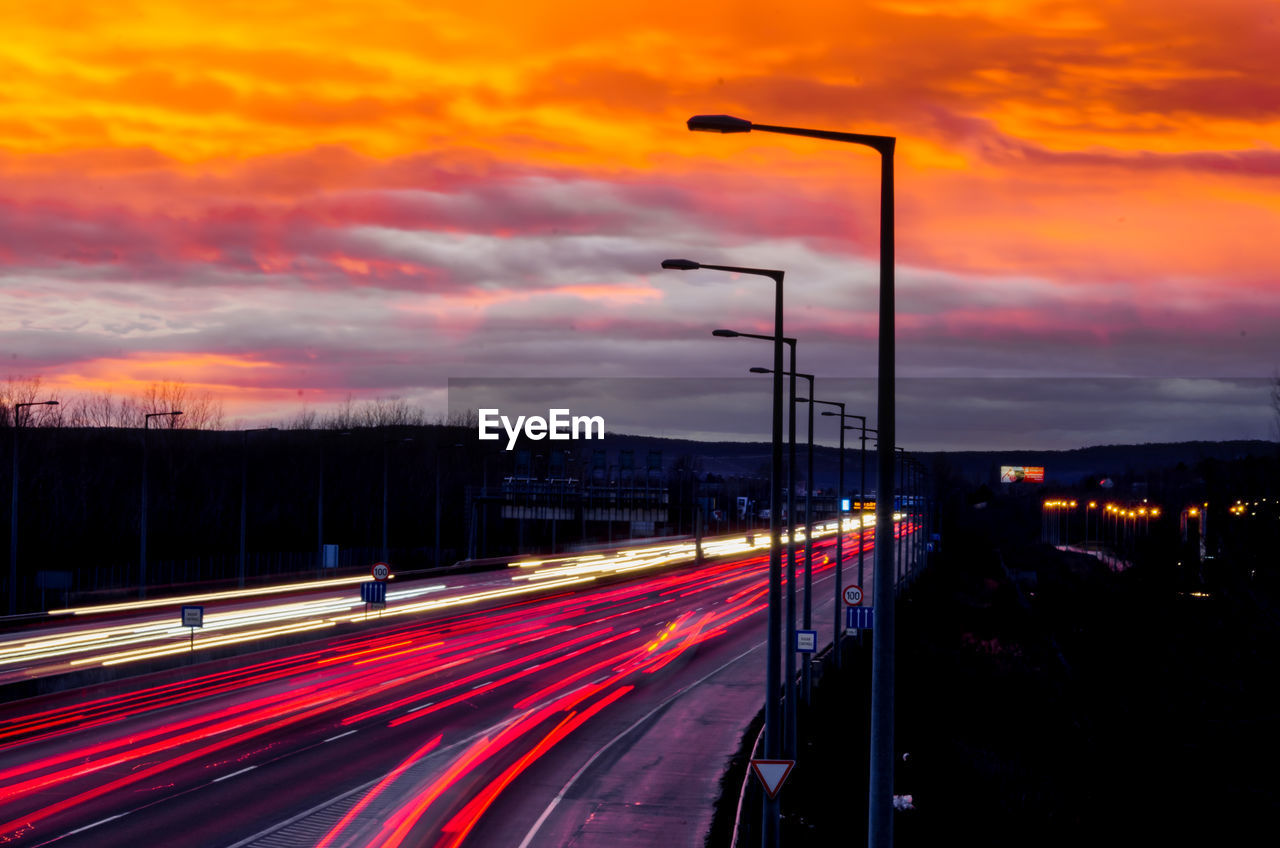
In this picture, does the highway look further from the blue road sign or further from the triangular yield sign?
the triangular yield sign

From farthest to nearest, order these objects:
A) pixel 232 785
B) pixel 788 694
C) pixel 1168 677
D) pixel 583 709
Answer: pixel 1168 677
pixel 583 709
pixel 788 694
pixel 232 785

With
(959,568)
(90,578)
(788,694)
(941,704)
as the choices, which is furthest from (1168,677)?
(959,568)

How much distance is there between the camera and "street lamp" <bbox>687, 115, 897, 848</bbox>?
11.9 m

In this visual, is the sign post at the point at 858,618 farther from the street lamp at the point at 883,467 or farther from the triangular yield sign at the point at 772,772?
the street lamp at the point at 883,467

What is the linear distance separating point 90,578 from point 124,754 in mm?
60389

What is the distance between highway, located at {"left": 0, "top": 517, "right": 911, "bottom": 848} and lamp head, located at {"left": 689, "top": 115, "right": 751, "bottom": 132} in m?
14.0

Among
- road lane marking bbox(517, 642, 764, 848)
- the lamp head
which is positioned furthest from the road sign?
the lamp head

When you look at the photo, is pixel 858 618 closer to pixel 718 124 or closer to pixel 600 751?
pixel 600 751

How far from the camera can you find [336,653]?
154 ft

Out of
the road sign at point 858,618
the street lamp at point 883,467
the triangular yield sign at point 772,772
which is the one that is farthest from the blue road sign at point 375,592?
the street lamp at point 883,467

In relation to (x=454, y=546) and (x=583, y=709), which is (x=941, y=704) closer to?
(x=583, y=709)

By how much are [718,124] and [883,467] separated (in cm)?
364

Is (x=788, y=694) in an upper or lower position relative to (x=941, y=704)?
upper

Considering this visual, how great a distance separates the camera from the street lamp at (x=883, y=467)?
11922 millimetres
